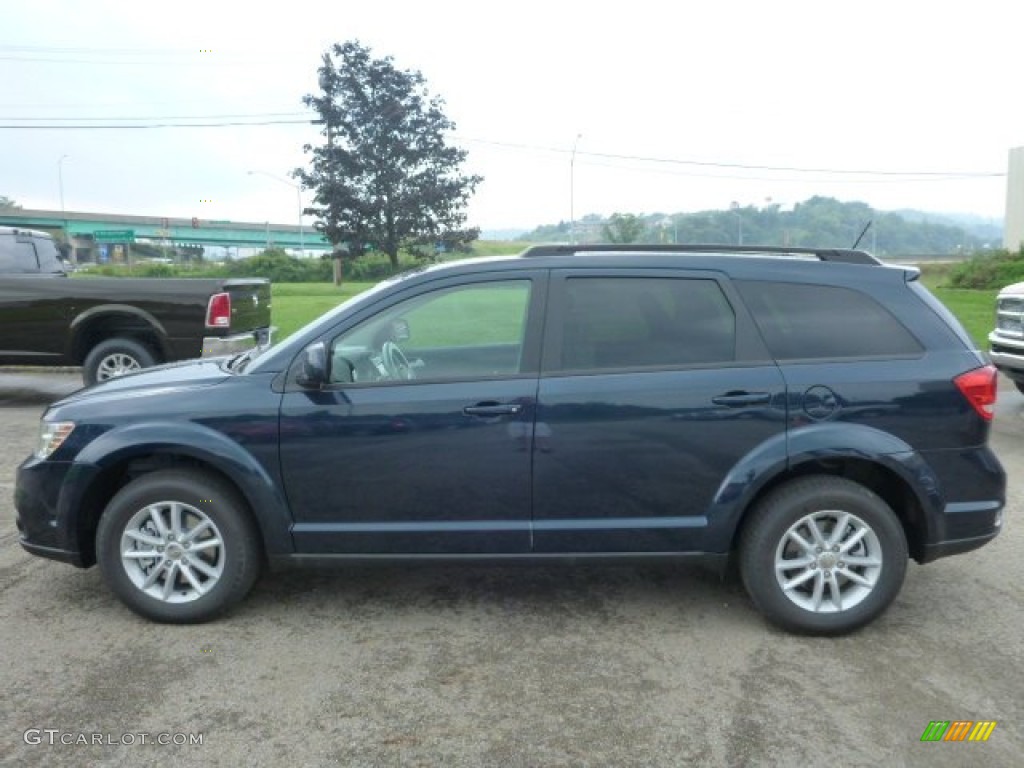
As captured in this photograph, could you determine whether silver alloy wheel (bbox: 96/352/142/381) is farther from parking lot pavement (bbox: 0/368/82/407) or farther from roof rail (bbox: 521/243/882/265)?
roof rail (bbox: 521/243/882/265)

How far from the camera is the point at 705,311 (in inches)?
159

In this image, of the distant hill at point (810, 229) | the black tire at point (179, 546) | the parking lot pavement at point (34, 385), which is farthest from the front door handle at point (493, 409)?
the parking lot pavement at point (34, 385)

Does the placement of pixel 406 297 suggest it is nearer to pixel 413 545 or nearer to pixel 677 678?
pixel 413 545

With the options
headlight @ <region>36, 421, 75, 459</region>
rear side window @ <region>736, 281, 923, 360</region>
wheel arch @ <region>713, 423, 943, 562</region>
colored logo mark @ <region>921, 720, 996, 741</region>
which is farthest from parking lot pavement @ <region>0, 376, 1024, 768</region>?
rear side window @ <region>736, 281, 923, 360</region>

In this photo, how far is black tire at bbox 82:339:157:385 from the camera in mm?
9445

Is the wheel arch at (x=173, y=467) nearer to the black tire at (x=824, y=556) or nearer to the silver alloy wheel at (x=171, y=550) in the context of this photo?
the silver alloy wheel at (x=171, y=550)

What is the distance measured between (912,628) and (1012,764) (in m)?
1.12

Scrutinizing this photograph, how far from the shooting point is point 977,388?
152 inches

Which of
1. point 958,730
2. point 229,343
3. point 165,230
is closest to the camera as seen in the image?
point 958,730

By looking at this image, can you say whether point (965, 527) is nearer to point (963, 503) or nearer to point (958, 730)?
point (963, 503)

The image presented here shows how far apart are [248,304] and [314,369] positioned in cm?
648

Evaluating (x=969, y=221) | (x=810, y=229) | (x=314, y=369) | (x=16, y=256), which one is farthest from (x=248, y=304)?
(x=969, y=221)

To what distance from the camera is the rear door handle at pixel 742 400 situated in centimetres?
386

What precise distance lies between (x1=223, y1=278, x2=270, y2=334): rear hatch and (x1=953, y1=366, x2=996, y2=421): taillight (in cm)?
742
